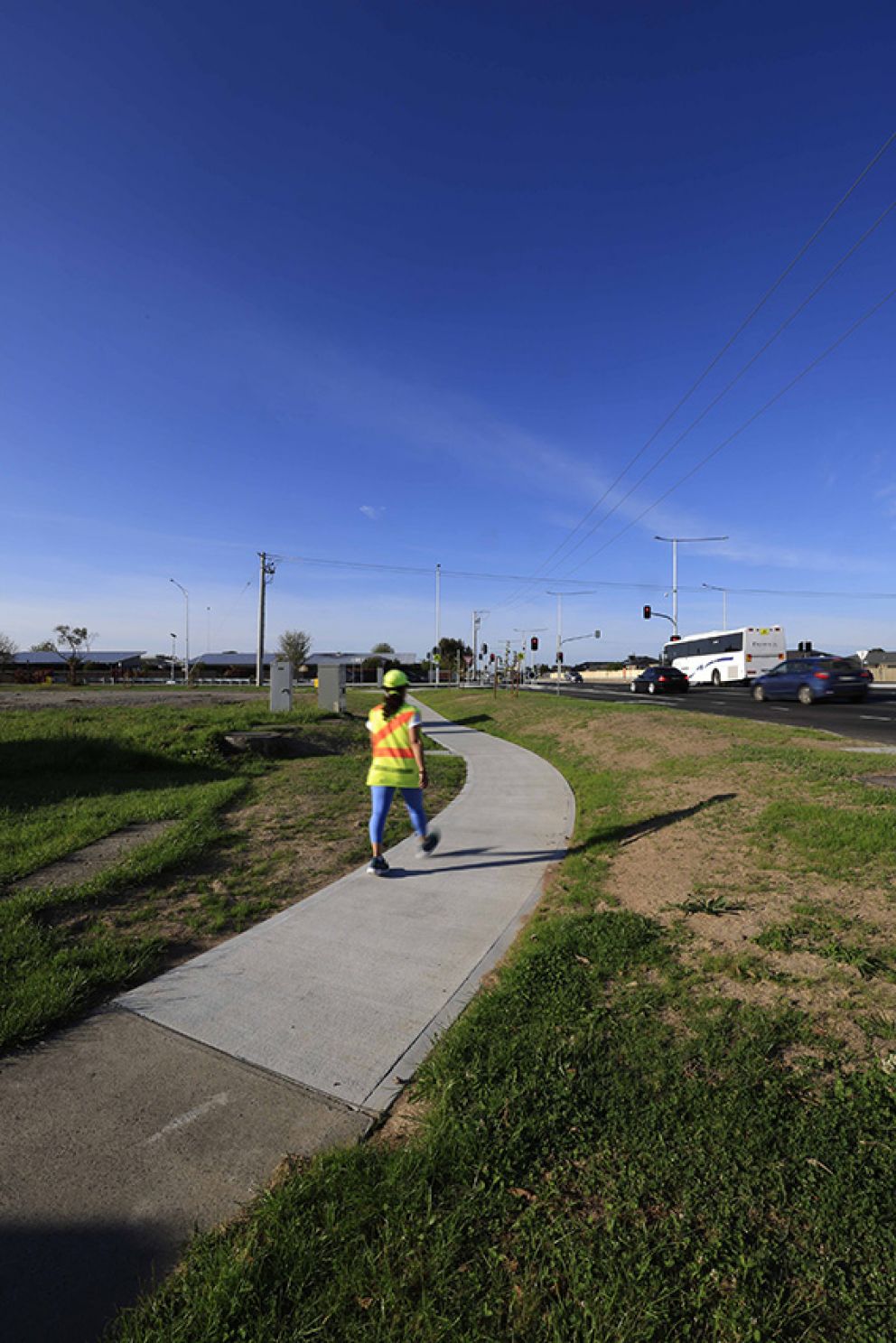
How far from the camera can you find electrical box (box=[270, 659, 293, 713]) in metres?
18.4

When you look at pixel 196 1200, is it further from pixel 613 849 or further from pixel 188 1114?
pixel 613 849

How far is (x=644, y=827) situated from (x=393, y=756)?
9.12 feet

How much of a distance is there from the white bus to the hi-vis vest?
30.7 meters

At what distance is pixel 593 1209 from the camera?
6.15ft

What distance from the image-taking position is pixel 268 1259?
1747 mm

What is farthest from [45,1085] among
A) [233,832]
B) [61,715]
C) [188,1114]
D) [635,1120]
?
[61,715]

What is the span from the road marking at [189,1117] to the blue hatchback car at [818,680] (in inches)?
902

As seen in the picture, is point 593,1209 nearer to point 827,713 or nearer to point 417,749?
point 417,749

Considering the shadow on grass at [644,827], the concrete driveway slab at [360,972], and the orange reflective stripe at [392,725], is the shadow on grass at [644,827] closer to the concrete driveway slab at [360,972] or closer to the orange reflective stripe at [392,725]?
the concrete driveway slab at [360,972]

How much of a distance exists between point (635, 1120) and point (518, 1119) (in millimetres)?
414

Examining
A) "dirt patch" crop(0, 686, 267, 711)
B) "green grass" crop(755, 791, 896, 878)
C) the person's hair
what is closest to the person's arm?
the person's hair

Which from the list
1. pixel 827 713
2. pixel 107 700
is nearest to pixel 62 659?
pixel 107 700

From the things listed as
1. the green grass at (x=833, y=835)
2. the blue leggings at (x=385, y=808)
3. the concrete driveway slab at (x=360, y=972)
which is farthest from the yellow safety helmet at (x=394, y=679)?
the green grass at (x=833, y=835)

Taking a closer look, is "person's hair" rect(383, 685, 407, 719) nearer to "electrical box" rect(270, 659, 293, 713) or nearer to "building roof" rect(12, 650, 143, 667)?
"electrical box" rect(270, 659, 293, 713)
